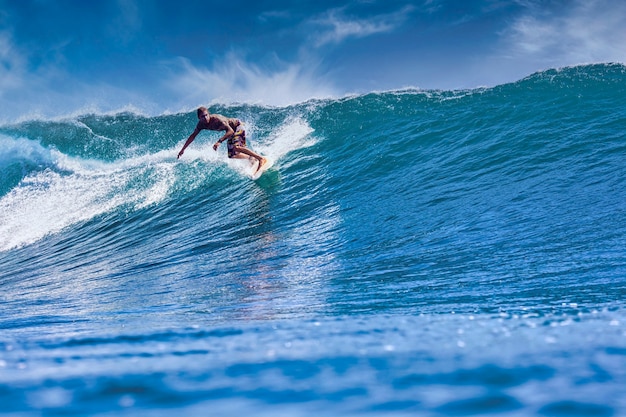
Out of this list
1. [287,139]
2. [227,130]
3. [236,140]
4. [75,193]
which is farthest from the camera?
[287,139]

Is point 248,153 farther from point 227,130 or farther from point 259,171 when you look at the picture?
point 227,130

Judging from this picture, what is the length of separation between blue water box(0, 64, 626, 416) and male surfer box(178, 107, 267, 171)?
74 centimetres

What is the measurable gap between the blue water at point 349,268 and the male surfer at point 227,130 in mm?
741

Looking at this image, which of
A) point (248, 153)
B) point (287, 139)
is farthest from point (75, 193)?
point (287, 139)

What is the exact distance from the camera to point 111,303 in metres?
3.14

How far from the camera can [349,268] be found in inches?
144

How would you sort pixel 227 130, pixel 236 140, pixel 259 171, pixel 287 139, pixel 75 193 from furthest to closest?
pixel 287 139, pixel 75 193, pixel 259 171, pixel 236 140, pixel 227 130

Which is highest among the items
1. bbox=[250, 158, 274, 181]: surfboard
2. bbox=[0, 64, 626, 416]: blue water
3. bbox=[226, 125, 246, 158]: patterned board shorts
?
bbox=[226, 125, 246, 158]: patterned board shorts

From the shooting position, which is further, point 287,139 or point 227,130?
point 287,139

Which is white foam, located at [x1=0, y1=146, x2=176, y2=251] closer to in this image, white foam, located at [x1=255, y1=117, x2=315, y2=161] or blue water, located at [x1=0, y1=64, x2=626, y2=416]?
blue water, located at [x1=0, y1=64, x2=626, y2=416]

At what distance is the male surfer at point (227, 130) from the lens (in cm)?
938

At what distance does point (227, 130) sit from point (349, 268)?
667 cm

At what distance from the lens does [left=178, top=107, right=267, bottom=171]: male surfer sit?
9.38 m

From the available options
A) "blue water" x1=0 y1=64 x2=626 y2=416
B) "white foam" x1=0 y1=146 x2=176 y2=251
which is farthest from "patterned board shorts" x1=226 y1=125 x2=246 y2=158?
"white foam" x1=0 y1=146 x2=176 y2=251
